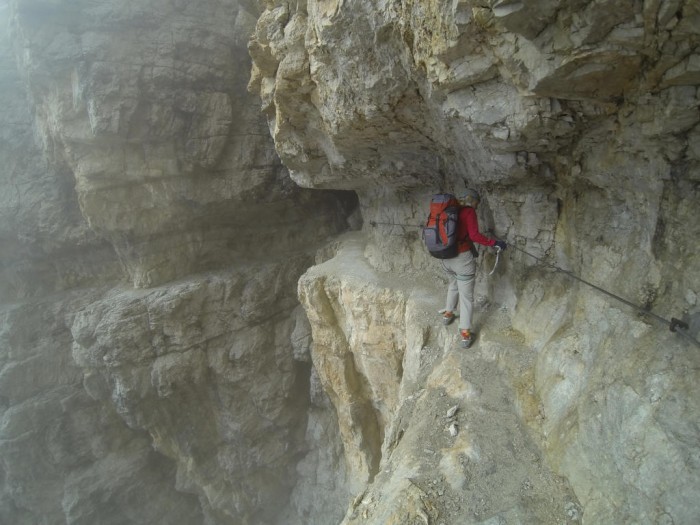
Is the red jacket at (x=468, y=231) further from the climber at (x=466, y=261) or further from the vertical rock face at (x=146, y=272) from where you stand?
the vertical rock face at (x=146, y=272)

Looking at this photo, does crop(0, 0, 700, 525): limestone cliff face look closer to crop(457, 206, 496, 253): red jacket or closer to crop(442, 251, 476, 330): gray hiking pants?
crop(442, 251, 476, 330): gray hiking pants

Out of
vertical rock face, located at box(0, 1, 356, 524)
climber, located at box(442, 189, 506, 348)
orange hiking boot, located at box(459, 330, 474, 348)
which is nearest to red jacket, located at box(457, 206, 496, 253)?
climber, located at box(442, 189, 506, 348)

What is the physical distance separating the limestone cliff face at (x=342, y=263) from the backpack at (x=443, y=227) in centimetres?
71

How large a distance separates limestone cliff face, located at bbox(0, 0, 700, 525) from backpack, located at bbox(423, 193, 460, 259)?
2.34ft

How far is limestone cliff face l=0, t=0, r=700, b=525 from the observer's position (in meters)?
2.90

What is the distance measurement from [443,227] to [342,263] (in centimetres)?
481

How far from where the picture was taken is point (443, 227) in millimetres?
4887

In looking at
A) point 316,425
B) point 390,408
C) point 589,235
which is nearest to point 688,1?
point 589,235

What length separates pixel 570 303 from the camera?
428 centimetres

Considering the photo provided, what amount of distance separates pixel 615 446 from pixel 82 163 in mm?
13610

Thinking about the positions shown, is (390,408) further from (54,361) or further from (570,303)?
(54,361)

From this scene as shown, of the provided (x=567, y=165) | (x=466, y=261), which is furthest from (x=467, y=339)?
(x=567, y=165)

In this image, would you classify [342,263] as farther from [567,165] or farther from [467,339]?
[567,165]

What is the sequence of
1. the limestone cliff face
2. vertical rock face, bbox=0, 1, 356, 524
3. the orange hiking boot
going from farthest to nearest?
vertical rock face, bbox=0, 1, 356, 524 → the orange hiking boot → the limestone cliff face
